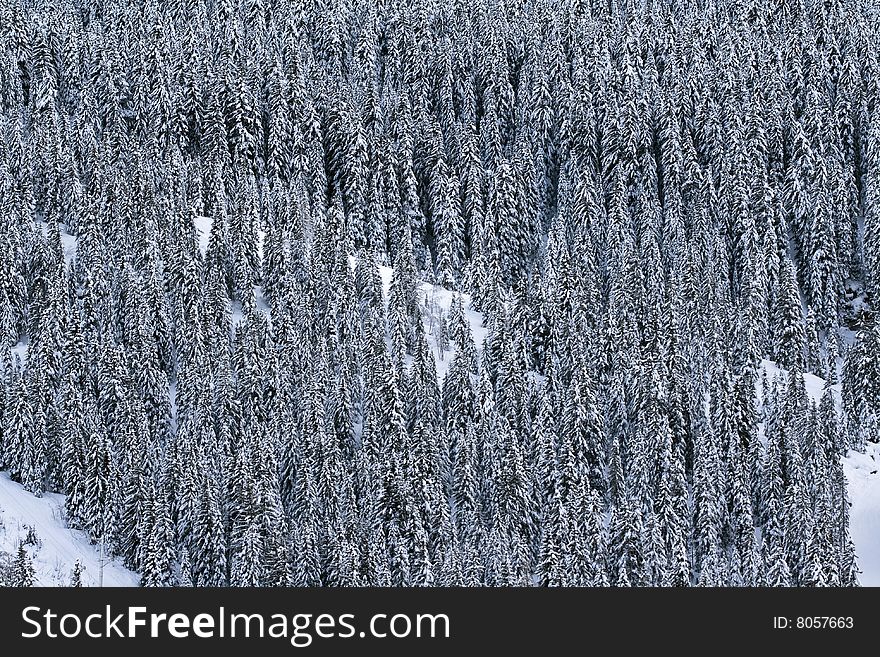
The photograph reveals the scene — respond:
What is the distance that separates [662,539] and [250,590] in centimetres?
5863

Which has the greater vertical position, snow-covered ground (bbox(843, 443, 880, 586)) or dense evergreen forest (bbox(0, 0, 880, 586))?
dense evergreen forest (bbox(0, 0, 880, 586))

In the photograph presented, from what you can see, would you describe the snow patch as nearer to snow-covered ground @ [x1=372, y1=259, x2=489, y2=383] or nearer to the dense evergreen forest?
the dense evergreen forest

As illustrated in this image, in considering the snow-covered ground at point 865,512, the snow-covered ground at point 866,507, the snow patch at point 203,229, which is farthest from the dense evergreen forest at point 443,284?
the snow-covered ground at point 865,512

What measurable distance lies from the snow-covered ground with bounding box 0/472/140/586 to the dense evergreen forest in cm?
157

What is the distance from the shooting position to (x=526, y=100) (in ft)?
542

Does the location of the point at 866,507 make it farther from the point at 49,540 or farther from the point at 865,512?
the point at 49,540

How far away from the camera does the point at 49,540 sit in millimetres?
94188

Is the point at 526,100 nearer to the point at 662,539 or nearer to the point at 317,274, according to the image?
the point at 317,274

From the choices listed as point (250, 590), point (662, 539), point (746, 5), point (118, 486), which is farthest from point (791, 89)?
point (250, 590)

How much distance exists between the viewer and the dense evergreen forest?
9831 cm

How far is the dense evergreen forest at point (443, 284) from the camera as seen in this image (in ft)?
323

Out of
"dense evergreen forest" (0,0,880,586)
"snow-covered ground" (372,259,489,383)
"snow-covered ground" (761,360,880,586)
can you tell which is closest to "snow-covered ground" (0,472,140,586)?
"dense evergreen forest" (0,0,880,586)

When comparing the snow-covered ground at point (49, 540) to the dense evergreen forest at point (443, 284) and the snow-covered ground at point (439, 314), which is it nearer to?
the dense evergreen forest at point (443, 284)

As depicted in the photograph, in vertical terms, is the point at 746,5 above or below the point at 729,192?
above
